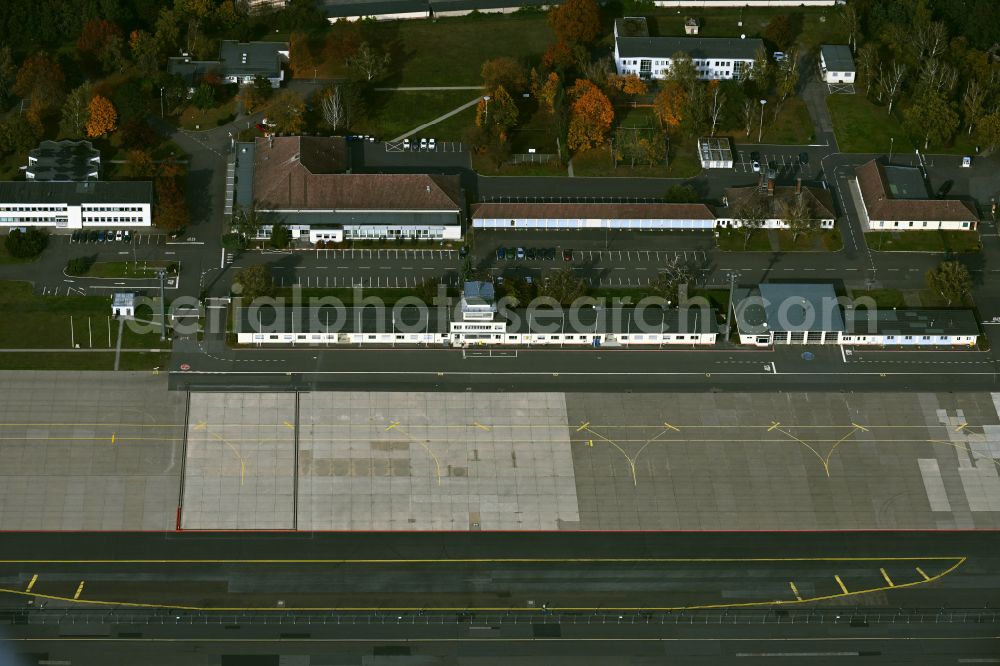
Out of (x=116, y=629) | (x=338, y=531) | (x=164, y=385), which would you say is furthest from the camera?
(x=164, y=385)

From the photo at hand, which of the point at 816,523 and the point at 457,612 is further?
the point at 816,523

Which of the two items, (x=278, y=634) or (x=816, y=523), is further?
(x=816, y=523)

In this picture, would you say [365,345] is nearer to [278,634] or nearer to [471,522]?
[471,522]

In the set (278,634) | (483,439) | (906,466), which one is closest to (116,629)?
(278,634)

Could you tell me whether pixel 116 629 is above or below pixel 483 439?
below

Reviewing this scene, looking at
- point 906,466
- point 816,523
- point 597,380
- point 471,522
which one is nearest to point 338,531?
point 471,522

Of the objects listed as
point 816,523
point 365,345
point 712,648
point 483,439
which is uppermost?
point 365,345

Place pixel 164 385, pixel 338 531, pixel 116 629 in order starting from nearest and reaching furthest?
1. pixel 116 629
2. pixel 338 531
3. pixel 164 385

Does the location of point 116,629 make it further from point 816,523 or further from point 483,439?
point 816,523

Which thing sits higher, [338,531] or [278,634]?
[338,531]
